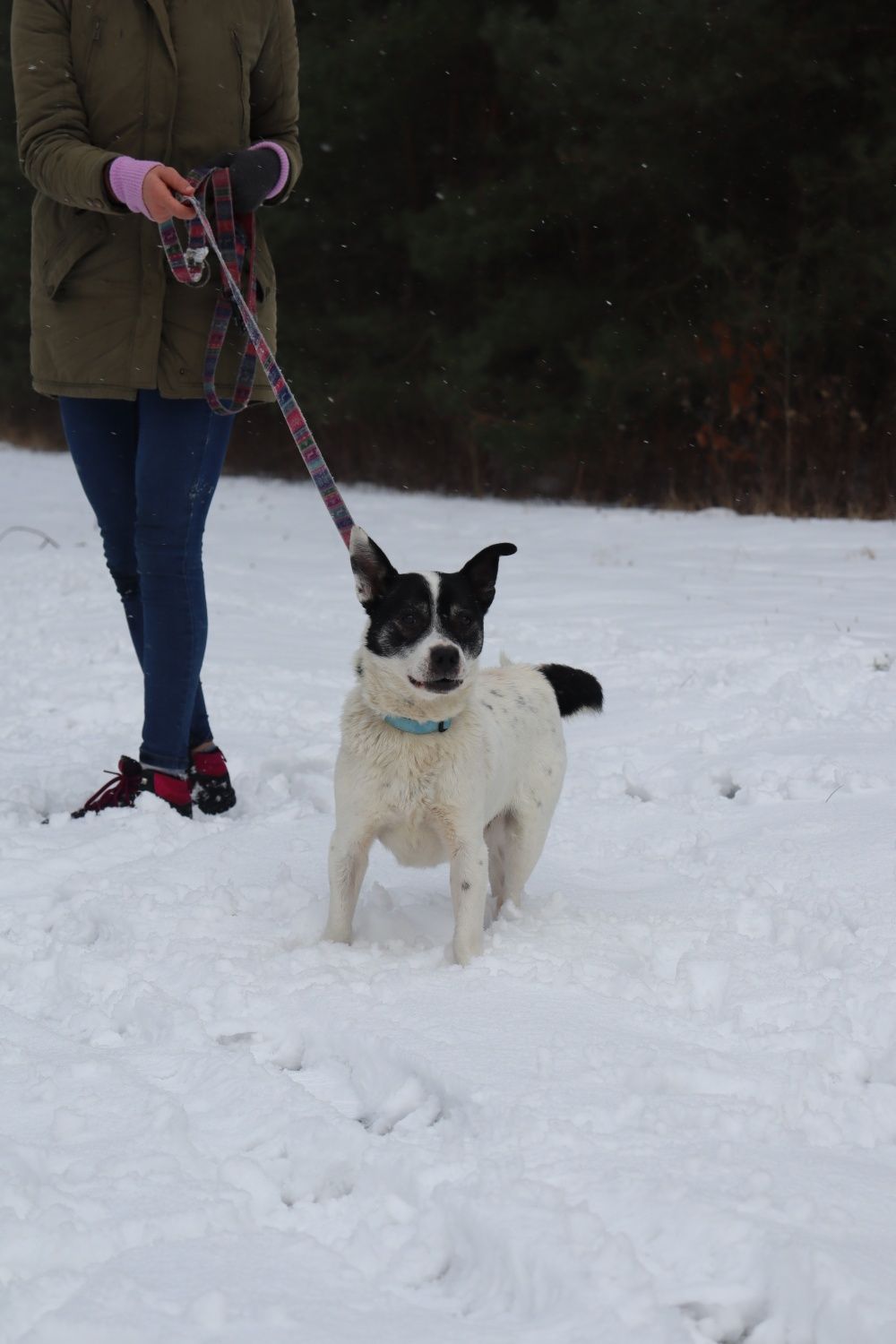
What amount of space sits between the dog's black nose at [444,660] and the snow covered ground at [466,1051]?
705 millimetres

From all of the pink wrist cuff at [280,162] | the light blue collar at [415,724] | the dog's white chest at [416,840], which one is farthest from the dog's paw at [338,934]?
the pink wrist cuff at [280,162]

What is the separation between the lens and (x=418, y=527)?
13.1 m

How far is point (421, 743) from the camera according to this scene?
3424 millimetres

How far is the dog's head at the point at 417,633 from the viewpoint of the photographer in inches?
132

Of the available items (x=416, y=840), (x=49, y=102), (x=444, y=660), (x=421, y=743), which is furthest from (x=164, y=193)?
(x=416, y=840)

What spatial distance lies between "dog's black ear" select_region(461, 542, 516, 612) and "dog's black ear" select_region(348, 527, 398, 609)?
0.23 m

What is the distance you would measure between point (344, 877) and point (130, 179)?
1.99 metres

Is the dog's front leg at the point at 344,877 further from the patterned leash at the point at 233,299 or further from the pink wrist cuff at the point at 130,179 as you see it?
the pink wrist cuff at the point at 130,179

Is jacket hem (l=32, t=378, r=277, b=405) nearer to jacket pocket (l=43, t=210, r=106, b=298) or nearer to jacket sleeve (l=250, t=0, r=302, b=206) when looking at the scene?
jacket pocket (l=43, t=210, r=106, b=298)

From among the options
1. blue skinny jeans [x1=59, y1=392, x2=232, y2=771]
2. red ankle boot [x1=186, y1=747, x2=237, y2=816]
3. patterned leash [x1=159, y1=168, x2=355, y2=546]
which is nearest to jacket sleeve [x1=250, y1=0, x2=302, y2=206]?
patterned leash [x1=159, y1=168, x2=355, y2=546]

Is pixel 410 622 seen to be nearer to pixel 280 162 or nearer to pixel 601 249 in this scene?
pixel 280 162

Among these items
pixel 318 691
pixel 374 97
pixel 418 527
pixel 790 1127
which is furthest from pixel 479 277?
pixel 790 1127

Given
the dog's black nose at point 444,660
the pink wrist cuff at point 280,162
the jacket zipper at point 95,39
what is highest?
the jacket zipper at point 95,39

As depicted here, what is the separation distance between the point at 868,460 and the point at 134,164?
11.2 meters
